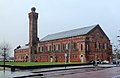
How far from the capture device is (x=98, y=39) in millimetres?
89812

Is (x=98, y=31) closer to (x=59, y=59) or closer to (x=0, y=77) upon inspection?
(x=59, y=59)

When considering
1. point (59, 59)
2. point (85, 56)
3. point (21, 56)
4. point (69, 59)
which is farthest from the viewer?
point (21, 56)

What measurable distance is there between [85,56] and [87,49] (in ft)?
9.65

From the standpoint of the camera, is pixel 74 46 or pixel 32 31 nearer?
pixel 74 46

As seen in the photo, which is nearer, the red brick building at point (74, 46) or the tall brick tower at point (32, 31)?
the red brick building at point (74, 46)

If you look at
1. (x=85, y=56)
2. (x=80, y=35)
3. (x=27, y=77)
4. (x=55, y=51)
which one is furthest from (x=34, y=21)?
(x=27, y=77)

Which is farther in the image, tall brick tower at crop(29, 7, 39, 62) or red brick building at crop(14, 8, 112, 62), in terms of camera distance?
tall brick tower at crop(29, 7, 39, 62)

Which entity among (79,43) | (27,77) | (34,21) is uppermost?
(34,21)

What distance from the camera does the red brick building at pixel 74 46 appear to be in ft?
279

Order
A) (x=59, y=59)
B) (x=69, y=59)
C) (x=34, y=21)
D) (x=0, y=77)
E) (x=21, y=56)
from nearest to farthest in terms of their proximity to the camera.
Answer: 1. (x=0, y=77)
2. (x=69, y=59)
3. (x=59, y=59)
4. (x=34, y=21)
5. (x=21, y=56)

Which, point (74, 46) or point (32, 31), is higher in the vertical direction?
point (32, 31)

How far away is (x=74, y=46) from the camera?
9056cm

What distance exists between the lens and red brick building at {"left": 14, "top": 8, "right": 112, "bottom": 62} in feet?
279

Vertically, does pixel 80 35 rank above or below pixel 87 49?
above
